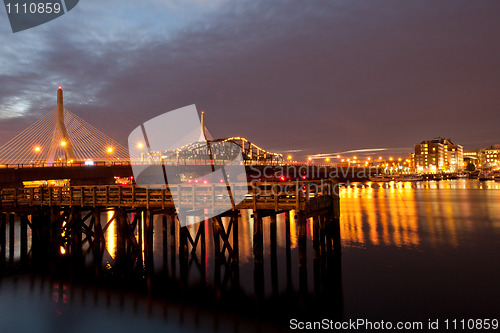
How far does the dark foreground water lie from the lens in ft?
49.9

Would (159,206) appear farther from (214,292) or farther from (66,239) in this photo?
(66,239)

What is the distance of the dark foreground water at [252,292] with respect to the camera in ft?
49.9

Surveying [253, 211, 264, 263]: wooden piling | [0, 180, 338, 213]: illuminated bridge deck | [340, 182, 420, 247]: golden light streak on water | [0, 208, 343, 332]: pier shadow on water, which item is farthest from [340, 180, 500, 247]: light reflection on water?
[253, 211, 264, 263]: wooden piling

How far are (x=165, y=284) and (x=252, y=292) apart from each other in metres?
4.61

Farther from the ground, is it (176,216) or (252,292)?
(176,216)

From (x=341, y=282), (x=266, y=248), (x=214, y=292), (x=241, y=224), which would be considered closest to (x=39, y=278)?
(x=214, y=292)

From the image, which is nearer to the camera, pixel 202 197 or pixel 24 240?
pixel 202 197

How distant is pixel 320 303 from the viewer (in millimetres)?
16703

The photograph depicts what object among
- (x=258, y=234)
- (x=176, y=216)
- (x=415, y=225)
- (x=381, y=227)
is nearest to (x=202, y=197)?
(x=176, y=216)

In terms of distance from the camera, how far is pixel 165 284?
1892cm

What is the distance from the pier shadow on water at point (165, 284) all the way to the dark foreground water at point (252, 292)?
0.05 meters

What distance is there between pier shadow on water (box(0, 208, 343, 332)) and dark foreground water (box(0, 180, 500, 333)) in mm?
54

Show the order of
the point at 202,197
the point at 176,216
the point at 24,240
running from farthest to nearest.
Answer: the point at 24,240, the point at 176,216, the point at 202,197

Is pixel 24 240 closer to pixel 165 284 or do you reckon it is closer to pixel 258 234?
pixel 165 284
